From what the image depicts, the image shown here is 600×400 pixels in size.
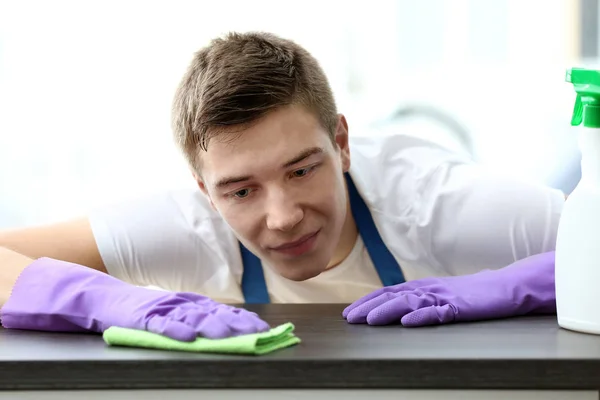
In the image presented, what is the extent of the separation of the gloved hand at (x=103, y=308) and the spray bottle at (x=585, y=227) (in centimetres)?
33

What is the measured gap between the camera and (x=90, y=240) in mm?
1573

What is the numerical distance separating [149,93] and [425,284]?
1.91 metres

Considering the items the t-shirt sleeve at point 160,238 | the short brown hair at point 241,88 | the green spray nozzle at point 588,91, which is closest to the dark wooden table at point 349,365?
the green spray nozzle at point 588,91

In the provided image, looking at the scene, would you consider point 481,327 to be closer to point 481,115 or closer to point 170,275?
point 170,275

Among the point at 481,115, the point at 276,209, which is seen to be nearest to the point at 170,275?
the point at 276,209

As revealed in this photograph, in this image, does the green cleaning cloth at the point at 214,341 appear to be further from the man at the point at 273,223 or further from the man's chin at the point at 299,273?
the man's chin at the point at 299,273

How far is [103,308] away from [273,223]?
1.04 feet

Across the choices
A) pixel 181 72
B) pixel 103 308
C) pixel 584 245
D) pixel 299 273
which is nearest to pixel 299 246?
pixel 299 273

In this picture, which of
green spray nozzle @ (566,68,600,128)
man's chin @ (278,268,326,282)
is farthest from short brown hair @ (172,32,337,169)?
green spray nozzle @ (566,68,600,128)

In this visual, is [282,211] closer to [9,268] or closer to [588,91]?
[9,268]

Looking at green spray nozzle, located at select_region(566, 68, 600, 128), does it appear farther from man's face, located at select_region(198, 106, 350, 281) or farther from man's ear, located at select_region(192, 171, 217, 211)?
man's ear, located at select_region(192, 171, 217, 211)

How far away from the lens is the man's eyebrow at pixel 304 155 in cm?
130

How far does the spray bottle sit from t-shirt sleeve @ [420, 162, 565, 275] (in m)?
0.51

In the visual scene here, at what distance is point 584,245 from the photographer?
0.93 metres
